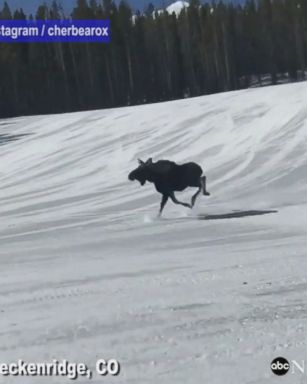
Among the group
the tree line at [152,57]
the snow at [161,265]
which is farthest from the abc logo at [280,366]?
the tree line at [152,57]

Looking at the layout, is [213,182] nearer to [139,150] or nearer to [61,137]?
[139,150]

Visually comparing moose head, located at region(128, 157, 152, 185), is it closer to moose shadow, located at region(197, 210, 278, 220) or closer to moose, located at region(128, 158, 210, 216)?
moose, located at region(128, 158, 210, 216)

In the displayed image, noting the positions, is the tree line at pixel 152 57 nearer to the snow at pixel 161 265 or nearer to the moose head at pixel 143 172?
the snow at pixel 161 265

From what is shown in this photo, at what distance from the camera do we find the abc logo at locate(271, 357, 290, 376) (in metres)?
4.85

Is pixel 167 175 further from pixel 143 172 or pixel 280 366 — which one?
pixel 280 366

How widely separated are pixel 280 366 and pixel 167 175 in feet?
32.1

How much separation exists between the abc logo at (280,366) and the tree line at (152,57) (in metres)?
57.5

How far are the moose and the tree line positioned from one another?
156 feet

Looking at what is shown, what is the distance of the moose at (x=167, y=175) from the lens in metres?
14.5

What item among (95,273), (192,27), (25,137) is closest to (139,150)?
(25,137)

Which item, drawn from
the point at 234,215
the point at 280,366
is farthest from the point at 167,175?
the point at 280,366

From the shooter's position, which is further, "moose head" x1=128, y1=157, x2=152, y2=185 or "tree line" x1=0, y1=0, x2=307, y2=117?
"tree line" x1=0, y1=0, x2=307, y2=117

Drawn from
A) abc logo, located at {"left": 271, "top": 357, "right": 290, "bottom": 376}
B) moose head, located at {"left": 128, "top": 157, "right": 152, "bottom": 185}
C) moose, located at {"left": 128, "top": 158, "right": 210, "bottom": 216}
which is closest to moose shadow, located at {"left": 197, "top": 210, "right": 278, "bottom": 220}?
moose, located at {"left": 128, "top": 158, "right": 210, "bottom": 216}

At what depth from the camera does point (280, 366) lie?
493cm
